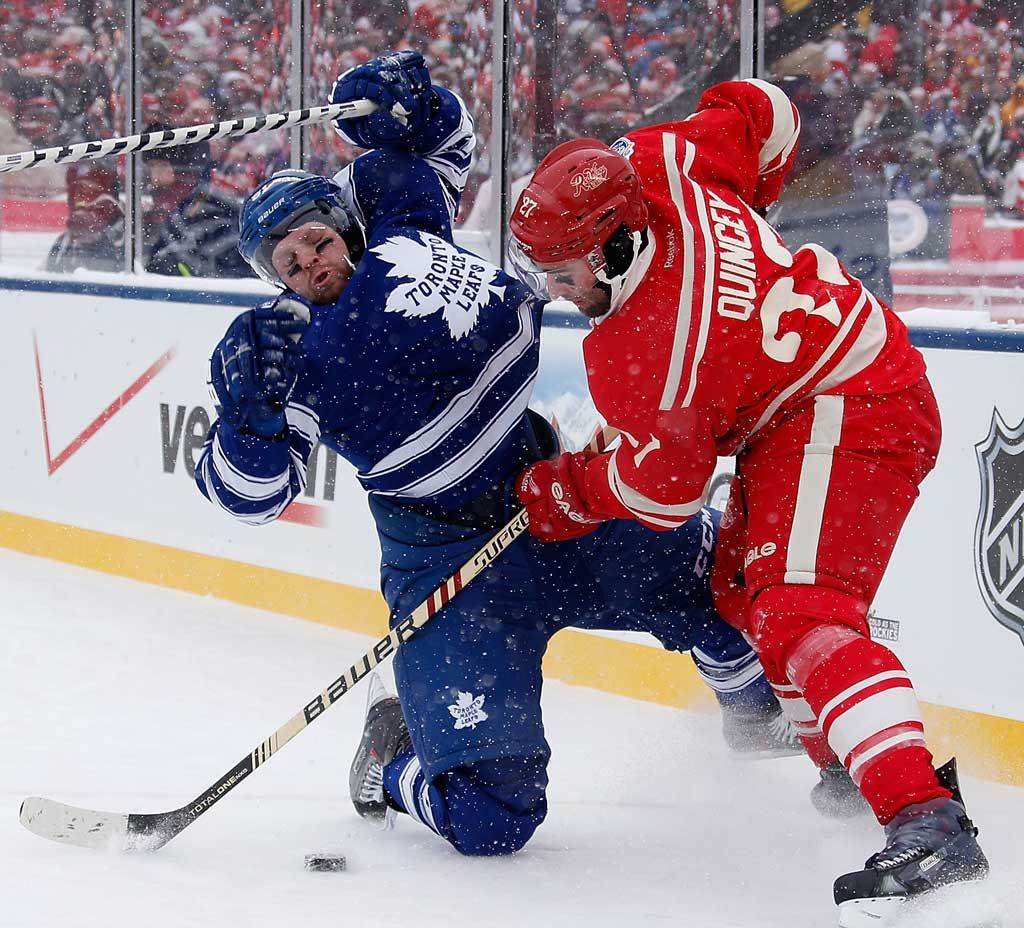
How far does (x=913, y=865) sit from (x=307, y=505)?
9.59ft

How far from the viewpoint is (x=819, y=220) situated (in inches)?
150

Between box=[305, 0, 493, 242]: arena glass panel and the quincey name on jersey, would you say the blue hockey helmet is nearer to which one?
the quincey name on jersey

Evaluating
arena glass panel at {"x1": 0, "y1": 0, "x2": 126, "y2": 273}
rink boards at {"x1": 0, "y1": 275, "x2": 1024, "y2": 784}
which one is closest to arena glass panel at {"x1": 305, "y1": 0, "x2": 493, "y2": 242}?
rink boards at {"x1": 0, "y1": 275, "x2": 1024, "y2": 784}

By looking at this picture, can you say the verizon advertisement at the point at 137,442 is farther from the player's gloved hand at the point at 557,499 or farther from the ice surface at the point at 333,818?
the player's gloved hand at the point at 557,499

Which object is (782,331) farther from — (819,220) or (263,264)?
(819,220)

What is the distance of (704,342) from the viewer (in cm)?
226

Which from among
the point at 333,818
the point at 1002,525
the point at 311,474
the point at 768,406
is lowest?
the point at 311,474

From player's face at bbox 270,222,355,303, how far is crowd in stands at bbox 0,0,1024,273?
162 cm

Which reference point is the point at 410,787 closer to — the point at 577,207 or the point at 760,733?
the point at 760,733

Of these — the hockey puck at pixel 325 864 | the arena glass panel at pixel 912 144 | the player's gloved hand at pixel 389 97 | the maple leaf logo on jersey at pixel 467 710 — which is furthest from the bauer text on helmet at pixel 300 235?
the arena glass panel at pixel 912 144

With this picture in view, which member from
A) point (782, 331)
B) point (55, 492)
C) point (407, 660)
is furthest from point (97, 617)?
point (782, 331)

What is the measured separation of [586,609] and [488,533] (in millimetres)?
220

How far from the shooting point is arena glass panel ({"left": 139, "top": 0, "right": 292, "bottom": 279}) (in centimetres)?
511

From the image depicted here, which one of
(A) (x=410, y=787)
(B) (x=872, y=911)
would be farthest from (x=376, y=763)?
(B) (x=872, y=911)
